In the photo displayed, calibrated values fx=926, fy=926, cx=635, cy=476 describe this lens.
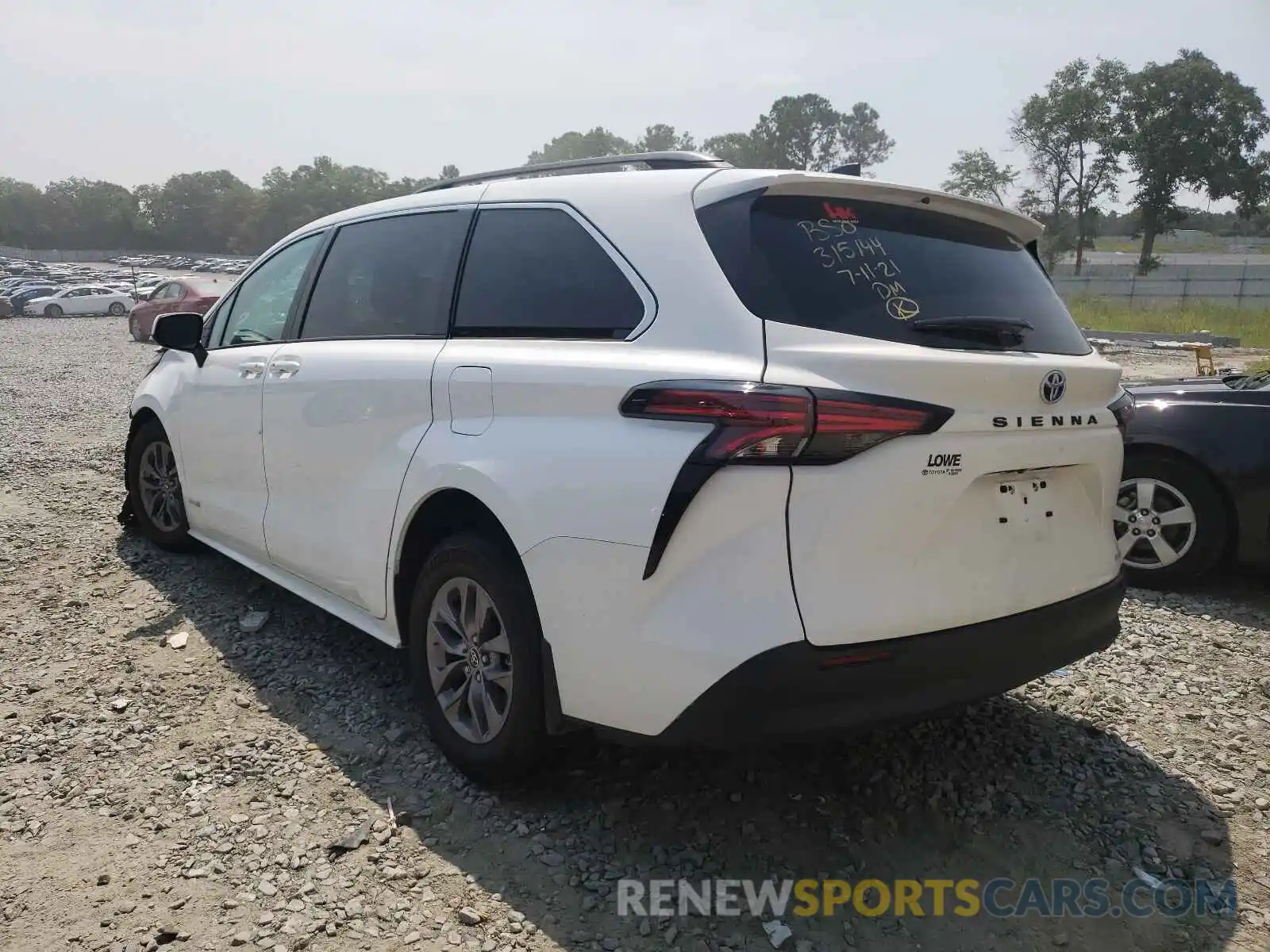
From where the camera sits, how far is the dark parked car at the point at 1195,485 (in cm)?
457

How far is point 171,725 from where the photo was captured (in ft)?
11.1

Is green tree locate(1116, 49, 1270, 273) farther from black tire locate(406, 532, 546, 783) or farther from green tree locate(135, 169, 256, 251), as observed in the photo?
green tree locate(135, 169, 256, 251)

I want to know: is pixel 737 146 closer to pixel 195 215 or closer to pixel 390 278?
pixel 195 215

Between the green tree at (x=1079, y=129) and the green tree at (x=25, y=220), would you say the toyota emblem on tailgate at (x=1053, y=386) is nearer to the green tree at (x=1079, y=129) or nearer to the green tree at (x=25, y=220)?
the green tree at (x=1079, y=129)

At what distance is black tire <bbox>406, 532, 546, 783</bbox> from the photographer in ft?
8.66

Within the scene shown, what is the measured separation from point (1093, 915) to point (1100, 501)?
1157 millimetres

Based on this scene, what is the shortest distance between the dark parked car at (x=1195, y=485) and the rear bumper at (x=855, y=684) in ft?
8.37

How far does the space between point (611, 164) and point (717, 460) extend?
4.66ft

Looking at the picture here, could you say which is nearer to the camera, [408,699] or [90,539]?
[408,699]

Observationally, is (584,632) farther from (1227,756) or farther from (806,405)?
(1227,756)

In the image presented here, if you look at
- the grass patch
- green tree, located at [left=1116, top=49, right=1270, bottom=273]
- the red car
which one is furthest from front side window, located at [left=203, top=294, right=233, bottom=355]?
green tree, located at [left=1116, top=49, right=1270, bottom=273]

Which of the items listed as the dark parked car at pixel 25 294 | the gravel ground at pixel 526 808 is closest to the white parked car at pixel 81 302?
the dark parked car at pixel 25 294

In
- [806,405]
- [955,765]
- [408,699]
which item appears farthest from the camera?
[408,699]

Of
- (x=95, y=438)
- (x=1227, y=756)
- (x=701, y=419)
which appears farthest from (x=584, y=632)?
(x=95, y=438)
